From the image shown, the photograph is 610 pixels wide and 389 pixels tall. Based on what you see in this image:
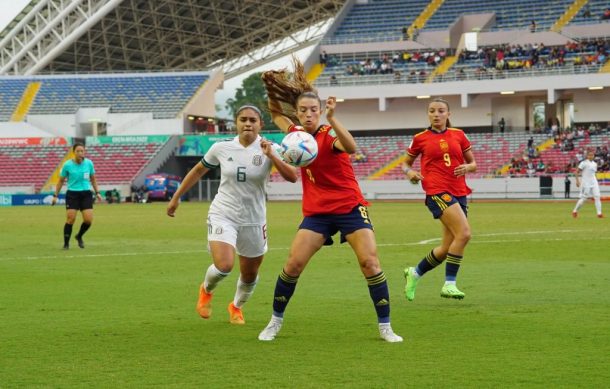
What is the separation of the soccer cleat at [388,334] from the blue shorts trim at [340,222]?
88 cm

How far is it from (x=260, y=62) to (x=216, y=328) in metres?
94.2

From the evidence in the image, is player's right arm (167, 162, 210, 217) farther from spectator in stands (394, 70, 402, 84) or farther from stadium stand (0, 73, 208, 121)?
stadium stand (0, 73, 208, 121)

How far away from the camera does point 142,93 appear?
81.1 meters

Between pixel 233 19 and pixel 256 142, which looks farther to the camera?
pixel 233 19

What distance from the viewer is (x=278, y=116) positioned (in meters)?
10.3

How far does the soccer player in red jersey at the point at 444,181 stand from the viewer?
41.0ft

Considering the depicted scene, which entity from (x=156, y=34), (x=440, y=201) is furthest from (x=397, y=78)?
(x=440, y=201)

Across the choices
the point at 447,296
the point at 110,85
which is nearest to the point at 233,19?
the point at 110,85

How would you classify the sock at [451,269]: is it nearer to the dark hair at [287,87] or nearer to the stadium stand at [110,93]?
the dark hair at [287,87]

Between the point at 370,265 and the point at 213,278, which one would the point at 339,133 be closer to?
the point at 370,265

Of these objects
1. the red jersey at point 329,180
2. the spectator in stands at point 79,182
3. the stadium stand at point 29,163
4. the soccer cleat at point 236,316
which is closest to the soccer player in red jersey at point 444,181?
the soccer cleat at point 236,316

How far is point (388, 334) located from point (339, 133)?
1785 mm

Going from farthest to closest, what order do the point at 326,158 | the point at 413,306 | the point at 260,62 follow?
the point at 260,62 → the point at 413,306 → the point at 326,158

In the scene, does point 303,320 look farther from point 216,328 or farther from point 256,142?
point 256,142
